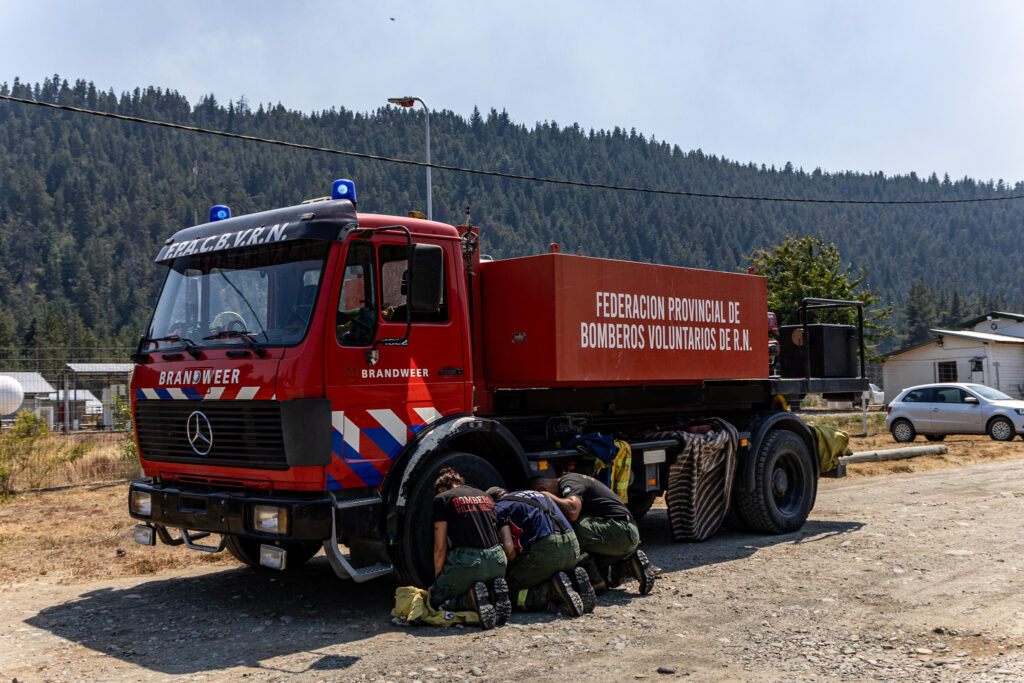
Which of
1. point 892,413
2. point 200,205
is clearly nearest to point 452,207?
point 200,205

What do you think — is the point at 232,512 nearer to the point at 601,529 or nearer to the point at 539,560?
the point at 539,560

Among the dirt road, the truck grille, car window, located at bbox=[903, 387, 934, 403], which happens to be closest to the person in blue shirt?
the dirt road

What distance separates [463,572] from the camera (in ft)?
21.6

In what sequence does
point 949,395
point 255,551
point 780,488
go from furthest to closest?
1. point 949,395
2. point 780,488
3. point 255,551

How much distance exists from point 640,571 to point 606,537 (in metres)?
0.43

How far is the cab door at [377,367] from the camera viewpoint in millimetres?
6551

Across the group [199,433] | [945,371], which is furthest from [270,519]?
[945,371]

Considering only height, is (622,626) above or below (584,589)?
below

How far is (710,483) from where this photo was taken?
32.5 ft

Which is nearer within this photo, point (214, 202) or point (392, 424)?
point (392, 424)

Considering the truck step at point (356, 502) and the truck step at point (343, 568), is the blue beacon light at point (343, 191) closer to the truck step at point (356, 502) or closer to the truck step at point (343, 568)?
the truck step at point (356, 502)

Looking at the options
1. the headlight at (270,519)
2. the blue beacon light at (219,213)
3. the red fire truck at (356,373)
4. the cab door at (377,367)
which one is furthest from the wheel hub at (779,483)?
the blue beacon light at (219,213)

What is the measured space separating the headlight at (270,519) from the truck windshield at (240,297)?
114cm

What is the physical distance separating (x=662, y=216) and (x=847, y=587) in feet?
588
